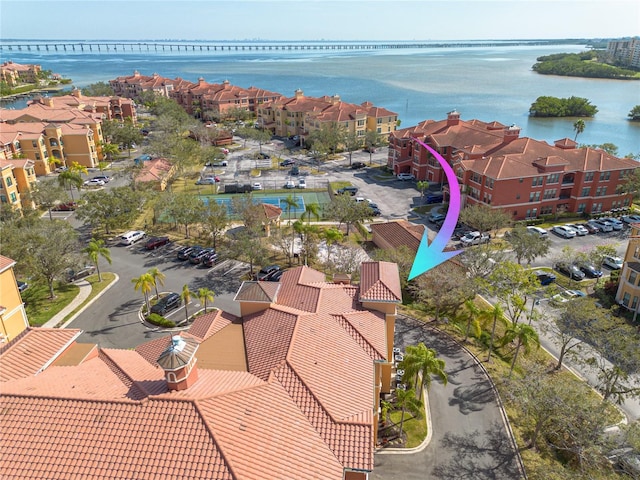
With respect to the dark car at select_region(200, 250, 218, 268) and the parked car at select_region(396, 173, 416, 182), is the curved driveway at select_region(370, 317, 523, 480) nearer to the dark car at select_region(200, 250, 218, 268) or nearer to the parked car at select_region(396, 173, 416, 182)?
the dark car at select_region(200, 250, 218, 268)

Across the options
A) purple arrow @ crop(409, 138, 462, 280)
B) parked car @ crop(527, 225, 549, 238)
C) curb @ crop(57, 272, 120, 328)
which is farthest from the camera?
parked car @ crop(527, 225, 549, 238)

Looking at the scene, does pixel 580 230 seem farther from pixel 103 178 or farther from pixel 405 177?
pixel 103 178

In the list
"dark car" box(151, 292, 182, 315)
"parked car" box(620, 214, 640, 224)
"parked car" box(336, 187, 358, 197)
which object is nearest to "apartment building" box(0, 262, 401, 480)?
"dark car" box(151, 292, 182, 315)

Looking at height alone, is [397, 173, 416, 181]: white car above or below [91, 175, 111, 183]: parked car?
below

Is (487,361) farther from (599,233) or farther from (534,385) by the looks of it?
(599,233)

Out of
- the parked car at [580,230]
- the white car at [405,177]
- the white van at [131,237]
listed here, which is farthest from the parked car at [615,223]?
the white van at [131,237]

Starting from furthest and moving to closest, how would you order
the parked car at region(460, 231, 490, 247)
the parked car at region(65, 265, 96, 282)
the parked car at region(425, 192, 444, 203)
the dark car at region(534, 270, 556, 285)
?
the parked car at region(425, 192, 444, 203), the parked car at region(460, 231, 490, 247), the dark car at region(534, 270, 556, 285), the parked car at region(65, 265, 96, 282)

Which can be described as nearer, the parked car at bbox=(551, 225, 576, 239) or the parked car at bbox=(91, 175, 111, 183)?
the parked car at bbox=(551, 225, 576, 239)

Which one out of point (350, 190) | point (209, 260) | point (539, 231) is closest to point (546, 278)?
point (539, 231)
